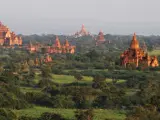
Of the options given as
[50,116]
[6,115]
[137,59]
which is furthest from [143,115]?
[137,59]

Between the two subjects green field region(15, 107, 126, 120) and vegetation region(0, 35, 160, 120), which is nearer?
vegetation region(0, 35, 160, 120)

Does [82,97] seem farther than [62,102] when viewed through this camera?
Yes

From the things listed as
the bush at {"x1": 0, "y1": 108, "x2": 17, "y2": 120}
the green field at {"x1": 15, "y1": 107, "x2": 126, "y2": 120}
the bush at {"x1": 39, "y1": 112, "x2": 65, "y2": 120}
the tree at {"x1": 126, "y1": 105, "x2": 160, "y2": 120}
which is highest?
the tree at {"x1": 126, "y1": 105, "x2": 160, "y2": 120}

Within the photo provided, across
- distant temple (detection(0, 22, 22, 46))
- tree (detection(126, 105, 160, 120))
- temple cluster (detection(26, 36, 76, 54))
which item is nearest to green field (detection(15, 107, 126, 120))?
tree (detection(126, 105, 160, 120))

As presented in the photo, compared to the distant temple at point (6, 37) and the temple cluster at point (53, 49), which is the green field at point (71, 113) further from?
the distant temple at point (6, 37)

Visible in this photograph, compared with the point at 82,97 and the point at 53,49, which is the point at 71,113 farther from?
the point at 53,49

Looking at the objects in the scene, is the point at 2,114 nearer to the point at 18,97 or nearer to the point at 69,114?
the point at 69,114

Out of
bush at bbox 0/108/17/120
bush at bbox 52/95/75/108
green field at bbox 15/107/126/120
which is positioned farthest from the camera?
bush at bbox 52/95/75/108

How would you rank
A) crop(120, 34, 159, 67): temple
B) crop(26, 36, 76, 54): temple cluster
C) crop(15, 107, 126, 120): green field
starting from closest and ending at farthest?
1. crop(15, 107, 126, 120): green field
2. crop(120, 34, 159, 67): temple
3. crop(26, 36, 76, 54): temple cluster

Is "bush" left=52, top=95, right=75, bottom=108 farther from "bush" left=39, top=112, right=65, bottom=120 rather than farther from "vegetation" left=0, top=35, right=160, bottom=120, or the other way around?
"bush" left=39, top=112, right=65, bottom=120

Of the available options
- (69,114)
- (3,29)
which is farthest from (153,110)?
(3,29)

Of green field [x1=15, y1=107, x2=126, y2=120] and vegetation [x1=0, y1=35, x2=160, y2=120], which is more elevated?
vegetation [x1=0, y1=35, x2=160, y2=120]
